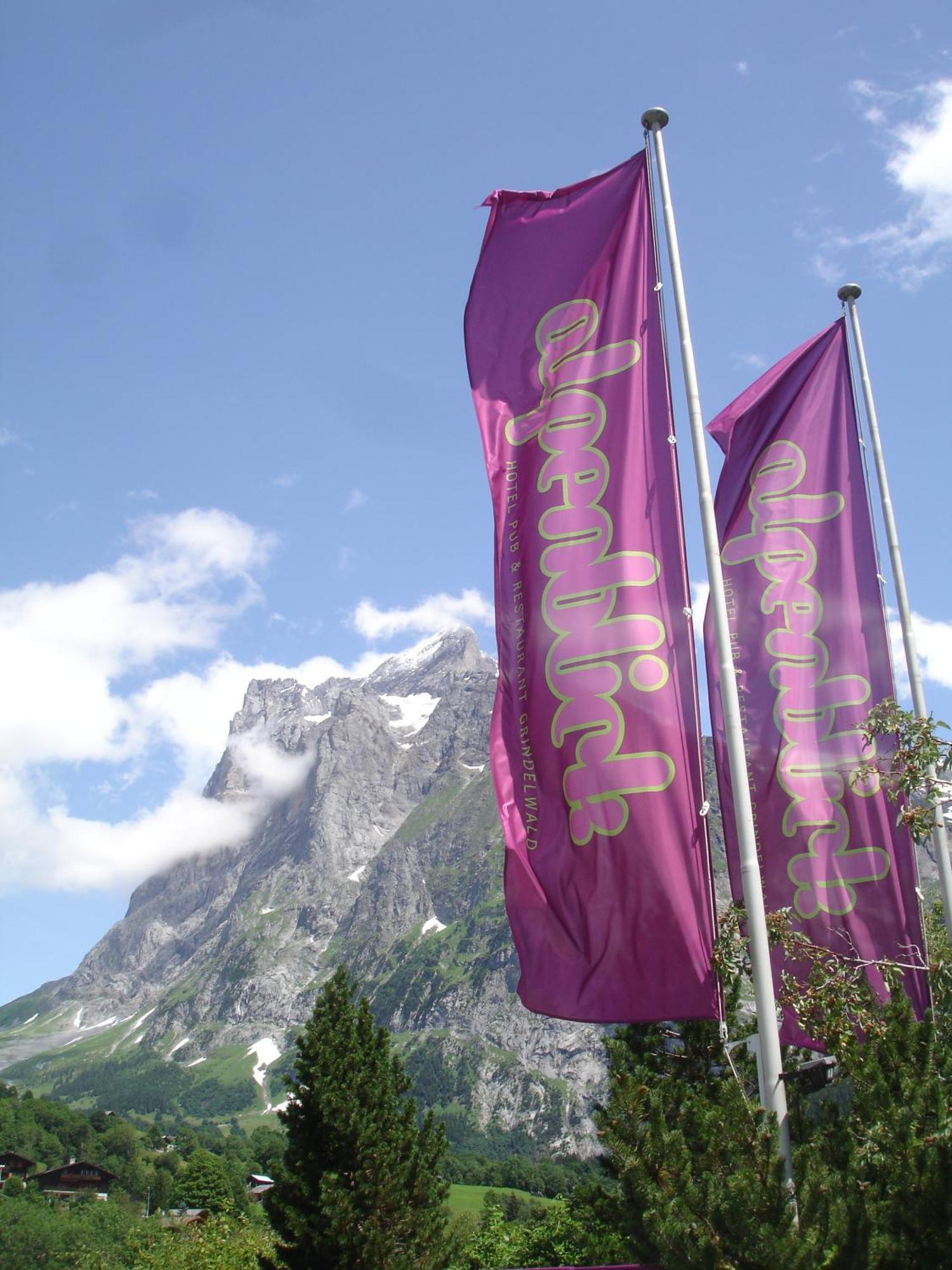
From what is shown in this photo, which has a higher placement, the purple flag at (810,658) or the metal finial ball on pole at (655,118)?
the metal finial ball on pole at (655,118)

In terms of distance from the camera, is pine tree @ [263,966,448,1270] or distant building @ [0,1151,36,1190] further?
distant building @ [0,1151,36,1190]

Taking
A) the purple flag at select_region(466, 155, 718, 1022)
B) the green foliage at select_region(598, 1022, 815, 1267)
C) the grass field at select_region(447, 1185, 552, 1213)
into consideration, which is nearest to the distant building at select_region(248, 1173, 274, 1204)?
the grass field at select_region(447, 1185, 552, 1213)

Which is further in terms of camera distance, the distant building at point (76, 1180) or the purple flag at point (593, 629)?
the distant building at point (76, 1180)

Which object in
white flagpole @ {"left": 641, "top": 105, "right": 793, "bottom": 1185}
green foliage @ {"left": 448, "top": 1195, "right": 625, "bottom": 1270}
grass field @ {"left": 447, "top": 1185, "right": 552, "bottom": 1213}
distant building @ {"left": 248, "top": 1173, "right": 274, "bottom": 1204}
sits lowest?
grass field @ {"left": 447, "top": 1185, "right": 552, "bottom": 1213}

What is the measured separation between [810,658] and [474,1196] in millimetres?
169219

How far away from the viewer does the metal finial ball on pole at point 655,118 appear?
45.4 feet

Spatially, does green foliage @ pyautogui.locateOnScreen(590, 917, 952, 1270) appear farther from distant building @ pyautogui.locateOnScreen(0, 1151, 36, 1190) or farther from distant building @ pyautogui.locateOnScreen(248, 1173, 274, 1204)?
distant building @ pyautogui.locateOnScreen(0, 1151, 36, 1190)

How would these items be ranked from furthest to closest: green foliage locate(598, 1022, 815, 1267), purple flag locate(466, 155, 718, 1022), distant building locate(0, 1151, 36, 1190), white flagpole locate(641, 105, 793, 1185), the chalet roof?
distant building locate(0, 1151, 36, 1190) < the chalet roof < purple flag locate(466, 155, 718, 1022) < white flagpole locate(641, 105, 793, 1185) < green foliage locate(598, 1022, 815, 1267)

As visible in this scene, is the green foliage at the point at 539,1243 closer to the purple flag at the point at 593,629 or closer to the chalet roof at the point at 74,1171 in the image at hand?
the purple flag at the point at 593,629

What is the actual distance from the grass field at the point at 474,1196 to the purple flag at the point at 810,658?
140694 millimetres

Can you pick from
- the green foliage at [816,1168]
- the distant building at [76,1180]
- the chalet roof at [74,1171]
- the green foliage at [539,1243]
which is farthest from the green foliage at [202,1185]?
the green foliage at [816,1168]

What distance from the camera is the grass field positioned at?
486 ft

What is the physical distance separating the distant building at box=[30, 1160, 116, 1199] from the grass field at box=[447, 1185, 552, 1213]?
49437 millimetres

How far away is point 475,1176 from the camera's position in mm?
184500
